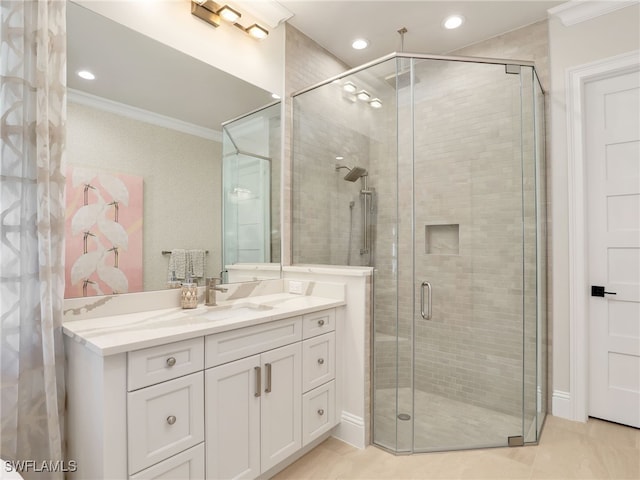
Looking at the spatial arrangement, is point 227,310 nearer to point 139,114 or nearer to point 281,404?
point 281,404

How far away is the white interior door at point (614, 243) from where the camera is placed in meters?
2.35

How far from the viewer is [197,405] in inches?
57.2

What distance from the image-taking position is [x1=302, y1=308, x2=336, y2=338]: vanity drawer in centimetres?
198

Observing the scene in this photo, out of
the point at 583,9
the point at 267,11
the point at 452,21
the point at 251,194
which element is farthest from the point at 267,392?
the point at 583,9

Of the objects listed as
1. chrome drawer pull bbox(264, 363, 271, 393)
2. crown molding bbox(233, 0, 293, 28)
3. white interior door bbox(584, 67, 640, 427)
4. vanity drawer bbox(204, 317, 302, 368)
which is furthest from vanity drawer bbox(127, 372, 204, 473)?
white interior door bbox(584, 67, 640, 427)

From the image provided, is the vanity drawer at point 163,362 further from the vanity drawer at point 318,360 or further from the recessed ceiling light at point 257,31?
the recessed ceiling light at point 257,31

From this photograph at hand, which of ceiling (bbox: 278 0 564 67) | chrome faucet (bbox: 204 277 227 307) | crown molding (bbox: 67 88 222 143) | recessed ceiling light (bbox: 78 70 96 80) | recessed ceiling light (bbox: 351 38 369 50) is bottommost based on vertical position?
chrome faucet (bbox: 204 277 227 307)

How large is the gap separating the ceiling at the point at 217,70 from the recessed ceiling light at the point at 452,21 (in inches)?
1.8

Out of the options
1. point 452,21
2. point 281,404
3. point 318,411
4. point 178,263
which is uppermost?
point 452,21

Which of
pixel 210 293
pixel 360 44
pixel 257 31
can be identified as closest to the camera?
pixel 210 293

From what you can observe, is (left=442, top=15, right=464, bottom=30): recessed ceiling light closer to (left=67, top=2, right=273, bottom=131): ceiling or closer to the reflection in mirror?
the reflection in mirror

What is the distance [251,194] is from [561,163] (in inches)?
87.8

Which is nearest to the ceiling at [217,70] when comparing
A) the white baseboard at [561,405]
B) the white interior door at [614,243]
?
the white interior door at [614,243]

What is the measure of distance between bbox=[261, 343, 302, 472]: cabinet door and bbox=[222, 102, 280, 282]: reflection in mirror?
0.68 m
